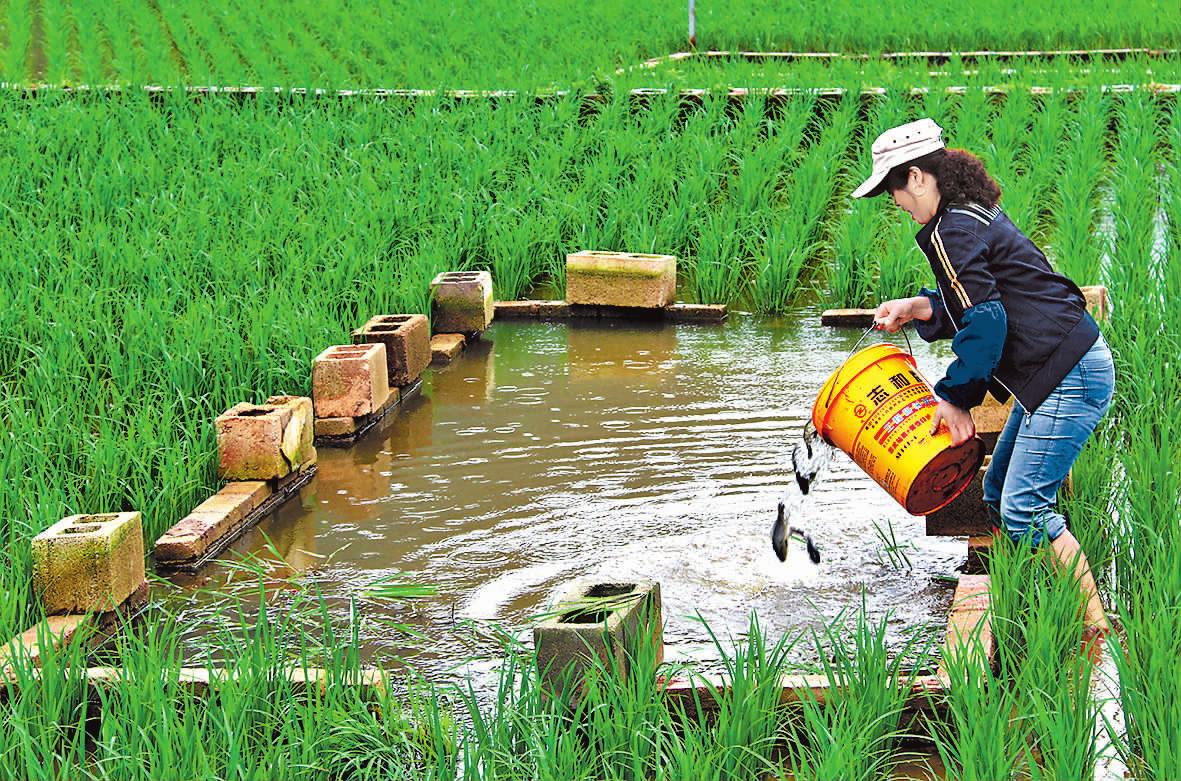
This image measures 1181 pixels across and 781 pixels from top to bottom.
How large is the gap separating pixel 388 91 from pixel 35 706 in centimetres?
865

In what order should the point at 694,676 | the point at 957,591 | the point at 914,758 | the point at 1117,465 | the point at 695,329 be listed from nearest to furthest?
the point at 914,758 < the point at 694,676 < the point at 957,591 < the point at 1117,465 < the point at 695,329

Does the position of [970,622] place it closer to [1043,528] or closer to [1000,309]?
[1043,528]

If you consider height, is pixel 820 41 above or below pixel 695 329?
above

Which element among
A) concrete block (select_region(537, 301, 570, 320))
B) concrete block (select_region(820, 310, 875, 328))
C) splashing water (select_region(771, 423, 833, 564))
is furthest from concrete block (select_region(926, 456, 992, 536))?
concrete block (select_region(537, 301, 570, 320))

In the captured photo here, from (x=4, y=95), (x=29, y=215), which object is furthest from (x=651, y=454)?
(x=4, y=95)

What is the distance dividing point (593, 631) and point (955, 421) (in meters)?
1.05

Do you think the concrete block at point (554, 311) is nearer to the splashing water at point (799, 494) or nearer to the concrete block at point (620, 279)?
the concrete block at point (620, 279)

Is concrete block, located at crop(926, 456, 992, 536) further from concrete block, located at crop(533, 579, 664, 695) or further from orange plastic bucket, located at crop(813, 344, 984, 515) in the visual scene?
concrete block, located at crop(533, 579, 664, 695)

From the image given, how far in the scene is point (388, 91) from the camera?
1143 centimetres

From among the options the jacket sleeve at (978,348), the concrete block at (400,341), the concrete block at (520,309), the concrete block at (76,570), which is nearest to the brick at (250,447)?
the concrete block at (76,570)

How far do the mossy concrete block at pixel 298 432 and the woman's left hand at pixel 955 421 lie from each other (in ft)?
7.34

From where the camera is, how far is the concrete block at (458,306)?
22.9 ft

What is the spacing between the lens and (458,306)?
275 inches

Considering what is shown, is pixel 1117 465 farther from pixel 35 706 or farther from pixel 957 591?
pixel 35 706
